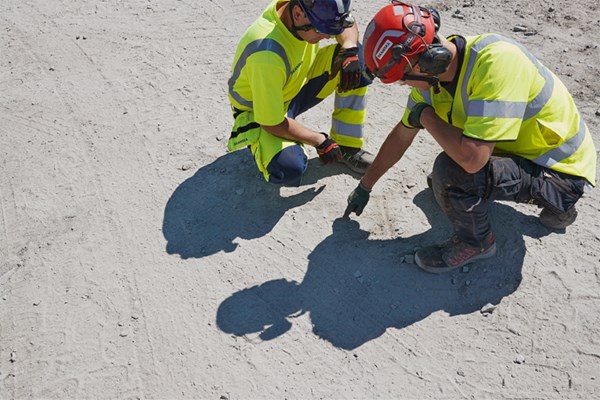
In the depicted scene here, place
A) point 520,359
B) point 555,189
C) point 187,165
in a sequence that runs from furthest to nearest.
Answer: point 187,165 < point 555,189 < point 520,359

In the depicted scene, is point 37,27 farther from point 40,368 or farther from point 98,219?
point 40,368

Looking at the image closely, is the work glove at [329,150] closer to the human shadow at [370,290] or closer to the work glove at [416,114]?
the human shadow at [370,290]

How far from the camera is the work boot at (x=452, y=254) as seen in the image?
4.04 metres

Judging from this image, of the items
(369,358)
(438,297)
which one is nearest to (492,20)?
(438,297)

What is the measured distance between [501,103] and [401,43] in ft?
1.96

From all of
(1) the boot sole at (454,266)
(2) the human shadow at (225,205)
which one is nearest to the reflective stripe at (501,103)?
(1) the boot sole at (454,266)

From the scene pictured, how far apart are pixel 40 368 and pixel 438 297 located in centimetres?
240

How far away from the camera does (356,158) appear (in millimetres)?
4902

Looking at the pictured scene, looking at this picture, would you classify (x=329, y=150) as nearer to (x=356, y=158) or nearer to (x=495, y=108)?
(x=356, y=158)

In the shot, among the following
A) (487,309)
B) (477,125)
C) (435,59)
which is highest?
(435,59)

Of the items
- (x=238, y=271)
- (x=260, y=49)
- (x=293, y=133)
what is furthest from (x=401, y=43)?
(x=238, y=271)

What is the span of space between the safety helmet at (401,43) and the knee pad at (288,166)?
46.6 inches

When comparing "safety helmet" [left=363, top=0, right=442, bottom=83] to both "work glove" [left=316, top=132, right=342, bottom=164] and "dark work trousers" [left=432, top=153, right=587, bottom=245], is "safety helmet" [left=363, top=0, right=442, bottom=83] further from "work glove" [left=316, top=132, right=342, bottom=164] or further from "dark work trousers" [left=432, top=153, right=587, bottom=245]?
"work glove" [left=316, top=132, right=342, bottom=164]

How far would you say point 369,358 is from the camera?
3.74 meters
